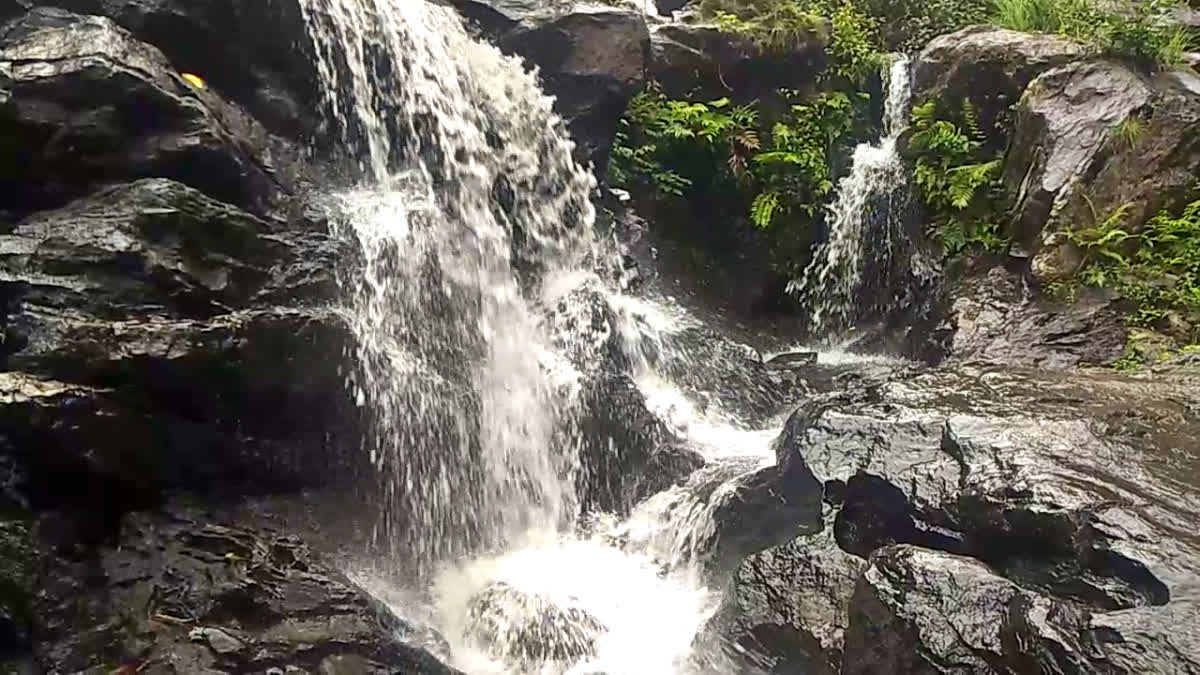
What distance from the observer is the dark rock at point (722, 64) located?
32.7 ft

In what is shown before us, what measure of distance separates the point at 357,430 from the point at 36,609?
2139 millimetres

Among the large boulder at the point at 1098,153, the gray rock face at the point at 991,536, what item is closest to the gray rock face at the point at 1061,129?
the large boulder at the point at 1098,153

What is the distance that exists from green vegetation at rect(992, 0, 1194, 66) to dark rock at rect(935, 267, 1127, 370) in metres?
2.59

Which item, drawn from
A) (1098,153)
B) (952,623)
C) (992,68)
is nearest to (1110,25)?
(992,68)

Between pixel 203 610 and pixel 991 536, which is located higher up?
pixel 991 536

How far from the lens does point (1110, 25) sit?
8844 millimetres

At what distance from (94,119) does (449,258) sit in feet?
8.34

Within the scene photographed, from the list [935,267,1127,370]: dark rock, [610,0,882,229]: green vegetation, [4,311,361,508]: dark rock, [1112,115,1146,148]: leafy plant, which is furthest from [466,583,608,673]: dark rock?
[1112,115,1146,148]: leafy plant

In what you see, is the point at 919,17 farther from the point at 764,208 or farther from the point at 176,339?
the point at 176,339

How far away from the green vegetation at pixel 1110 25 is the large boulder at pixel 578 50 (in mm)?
4579

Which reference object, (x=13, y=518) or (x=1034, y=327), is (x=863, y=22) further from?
(x=13, y=518)

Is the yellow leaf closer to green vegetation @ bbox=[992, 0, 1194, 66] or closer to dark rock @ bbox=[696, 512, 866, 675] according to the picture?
dark rock @ bbox=[696, 512, 866, 675]

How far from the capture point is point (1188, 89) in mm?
8250

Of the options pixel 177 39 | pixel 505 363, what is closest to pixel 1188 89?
pixel 505 363
